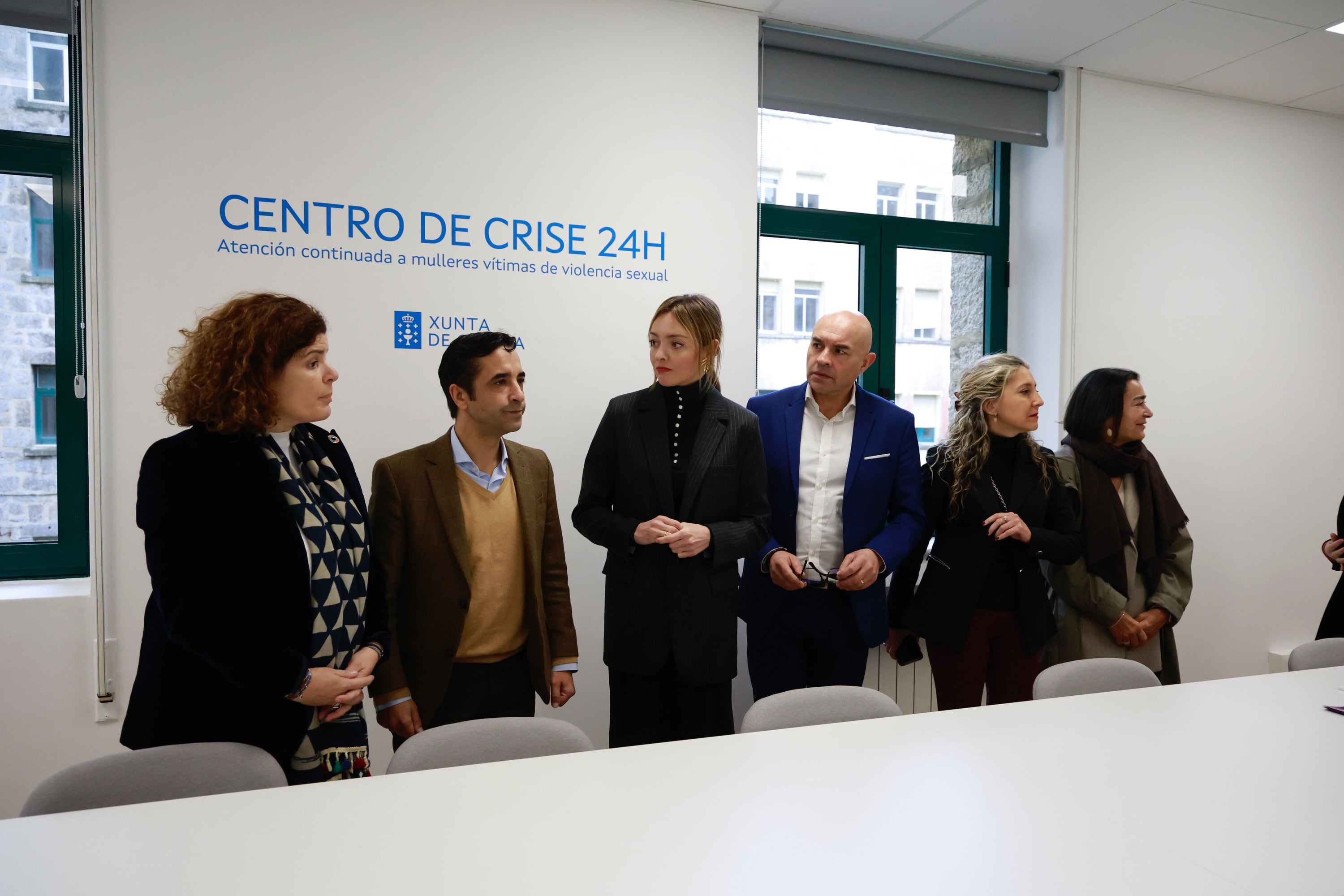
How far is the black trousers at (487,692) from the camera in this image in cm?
233

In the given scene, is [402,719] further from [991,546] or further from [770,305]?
[770,305]

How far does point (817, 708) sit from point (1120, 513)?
194cm

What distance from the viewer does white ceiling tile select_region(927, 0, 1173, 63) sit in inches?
144

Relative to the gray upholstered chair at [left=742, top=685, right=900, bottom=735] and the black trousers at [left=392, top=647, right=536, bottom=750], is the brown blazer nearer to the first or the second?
the black trousers at [left=392, top=647, right=536, bottom=750]

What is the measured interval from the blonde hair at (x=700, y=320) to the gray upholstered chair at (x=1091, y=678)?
4.42 feet

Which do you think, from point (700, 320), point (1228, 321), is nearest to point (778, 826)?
point (700, 320)

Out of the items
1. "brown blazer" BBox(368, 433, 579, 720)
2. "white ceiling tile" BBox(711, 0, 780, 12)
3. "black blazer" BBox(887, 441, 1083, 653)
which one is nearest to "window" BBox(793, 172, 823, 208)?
"white ceiling tile" BBox(711, 0, 780, 12)

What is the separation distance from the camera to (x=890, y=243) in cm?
434

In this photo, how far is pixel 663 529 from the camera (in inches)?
97.3

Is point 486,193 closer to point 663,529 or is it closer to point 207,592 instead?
point 663,529

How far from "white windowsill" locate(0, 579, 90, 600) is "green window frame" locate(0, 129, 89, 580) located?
0.03 metres

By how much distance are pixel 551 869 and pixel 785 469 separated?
6.12 feet

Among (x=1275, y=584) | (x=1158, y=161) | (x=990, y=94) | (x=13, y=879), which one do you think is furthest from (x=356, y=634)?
(x=1275, y=584)

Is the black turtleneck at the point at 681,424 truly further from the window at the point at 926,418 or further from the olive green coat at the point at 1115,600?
the window at the point at 926,418
